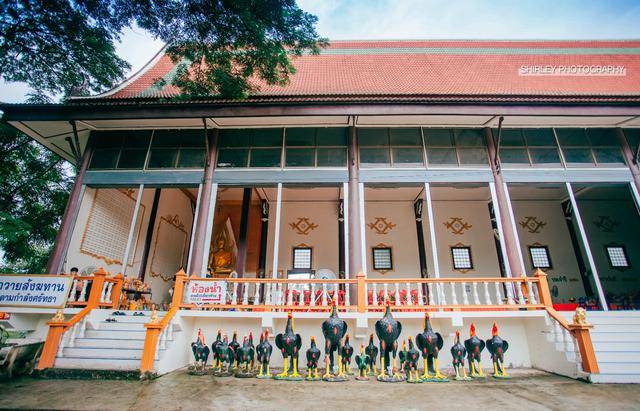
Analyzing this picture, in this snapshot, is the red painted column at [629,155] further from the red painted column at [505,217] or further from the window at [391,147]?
the window at [391,147]

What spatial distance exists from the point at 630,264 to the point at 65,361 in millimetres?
19075

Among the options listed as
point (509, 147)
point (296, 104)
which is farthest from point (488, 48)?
point (296, 104)

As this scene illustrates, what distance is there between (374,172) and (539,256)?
30.9ft

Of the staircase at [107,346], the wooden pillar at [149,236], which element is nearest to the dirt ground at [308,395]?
the staircase at [107,346]

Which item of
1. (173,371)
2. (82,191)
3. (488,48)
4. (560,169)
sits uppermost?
(488,48)

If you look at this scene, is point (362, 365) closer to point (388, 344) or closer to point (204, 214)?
point (388, 344)

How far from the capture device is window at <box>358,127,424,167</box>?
28.1 ft

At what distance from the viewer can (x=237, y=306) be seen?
6.31 m

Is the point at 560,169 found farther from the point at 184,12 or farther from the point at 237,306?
the point at 184,12

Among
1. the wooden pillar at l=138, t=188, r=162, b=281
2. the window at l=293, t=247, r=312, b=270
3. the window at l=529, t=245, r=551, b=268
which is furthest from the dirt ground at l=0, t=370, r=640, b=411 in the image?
the window at l=529, t=245, r=551, b=268

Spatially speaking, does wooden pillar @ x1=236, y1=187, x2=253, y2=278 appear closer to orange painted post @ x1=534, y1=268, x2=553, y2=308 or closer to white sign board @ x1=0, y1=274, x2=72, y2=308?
white sign board @ x1=0, y1=274, x2=72, y2=308

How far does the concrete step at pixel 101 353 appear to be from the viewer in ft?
18.1

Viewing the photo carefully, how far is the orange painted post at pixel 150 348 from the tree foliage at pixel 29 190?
1058 cm

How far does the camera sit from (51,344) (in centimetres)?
548
